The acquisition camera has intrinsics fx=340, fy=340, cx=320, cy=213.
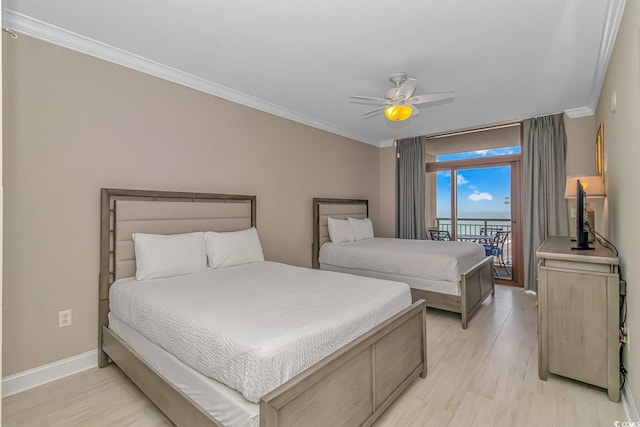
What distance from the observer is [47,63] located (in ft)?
8.23

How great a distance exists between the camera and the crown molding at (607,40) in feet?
7.36

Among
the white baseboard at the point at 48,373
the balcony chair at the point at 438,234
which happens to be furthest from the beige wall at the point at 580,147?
the white baseboard at the point at 48,373

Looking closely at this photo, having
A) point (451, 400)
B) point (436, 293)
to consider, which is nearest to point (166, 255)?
point (451, 400)

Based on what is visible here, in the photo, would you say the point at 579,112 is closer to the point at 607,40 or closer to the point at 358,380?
the point at 607,40

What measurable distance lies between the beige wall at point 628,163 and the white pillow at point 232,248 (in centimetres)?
288

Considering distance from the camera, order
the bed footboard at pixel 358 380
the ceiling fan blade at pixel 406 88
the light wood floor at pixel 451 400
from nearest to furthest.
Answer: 1. the bed footboard at pixel 358 380
2. the light wood floor at pixel 451 400
3. the ceiling fan blade at pixel 406 88

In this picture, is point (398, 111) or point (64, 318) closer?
point (64, 318)

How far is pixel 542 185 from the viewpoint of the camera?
4.70 m

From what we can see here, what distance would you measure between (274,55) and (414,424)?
291 cm

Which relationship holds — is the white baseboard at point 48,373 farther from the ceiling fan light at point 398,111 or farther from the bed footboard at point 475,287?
the bed footboard at point 475,287

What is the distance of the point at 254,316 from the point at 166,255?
4.26ft

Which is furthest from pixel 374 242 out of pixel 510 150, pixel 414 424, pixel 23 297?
pixel 23 297

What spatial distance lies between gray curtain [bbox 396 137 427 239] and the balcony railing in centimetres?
62

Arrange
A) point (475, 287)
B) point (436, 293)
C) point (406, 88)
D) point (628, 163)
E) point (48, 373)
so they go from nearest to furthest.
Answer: point (628, 163), point (48, 373), point (406, 88), point (436, 293), point (475, 287)
